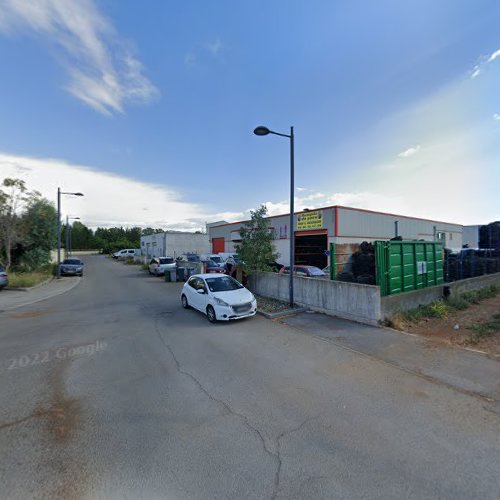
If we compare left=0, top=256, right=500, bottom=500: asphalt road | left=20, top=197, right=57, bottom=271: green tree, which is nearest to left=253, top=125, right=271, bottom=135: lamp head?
left=0, top=256, right=500, bottom=500: asphalt road

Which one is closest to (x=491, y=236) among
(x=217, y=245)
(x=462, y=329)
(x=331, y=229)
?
(x=331, y=229)

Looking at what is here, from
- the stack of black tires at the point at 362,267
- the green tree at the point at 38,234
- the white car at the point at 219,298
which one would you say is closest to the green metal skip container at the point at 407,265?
the stack of black tires at the point at 362,267

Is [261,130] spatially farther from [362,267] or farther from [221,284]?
[362,267]

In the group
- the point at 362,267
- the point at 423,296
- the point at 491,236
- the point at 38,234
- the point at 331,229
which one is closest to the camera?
the point at 423,296

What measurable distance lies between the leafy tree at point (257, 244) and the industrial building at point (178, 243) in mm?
27122

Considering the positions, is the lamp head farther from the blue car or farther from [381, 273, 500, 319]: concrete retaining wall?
the blue car

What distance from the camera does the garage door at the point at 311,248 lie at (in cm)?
2475

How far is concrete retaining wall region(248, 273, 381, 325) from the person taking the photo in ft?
27.3

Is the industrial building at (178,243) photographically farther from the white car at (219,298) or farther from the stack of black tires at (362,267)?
the stack of black tires at (362,267)

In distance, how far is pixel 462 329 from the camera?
7.89 metres

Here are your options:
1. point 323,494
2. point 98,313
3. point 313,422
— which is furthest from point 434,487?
point 98,313

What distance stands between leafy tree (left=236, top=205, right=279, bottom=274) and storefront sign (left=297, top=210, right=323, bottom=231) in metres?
11.5

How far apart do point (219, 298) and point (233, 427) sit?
531 centimetres

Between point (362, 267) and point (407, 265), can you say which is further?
point (362, 267)
